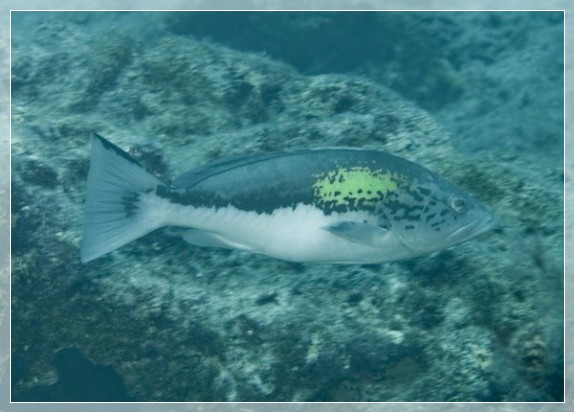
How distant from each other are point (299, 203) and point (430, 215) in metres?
0.65

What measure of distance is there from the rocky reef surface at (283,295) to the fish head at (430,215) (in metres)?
0.50

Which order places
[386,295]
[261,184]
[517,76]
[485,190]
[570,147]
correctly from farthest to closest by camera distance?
[517,76] < [570,147] < [485,190] < [386,295] < [261,184]

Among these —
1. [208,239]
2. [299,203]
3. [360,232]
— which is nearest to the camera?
[360,232]

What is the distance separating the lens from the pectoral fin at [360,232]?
2.80m

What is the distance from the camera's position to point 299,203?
2912 mm

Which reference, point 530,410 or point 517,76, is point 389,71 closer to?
point 517,76

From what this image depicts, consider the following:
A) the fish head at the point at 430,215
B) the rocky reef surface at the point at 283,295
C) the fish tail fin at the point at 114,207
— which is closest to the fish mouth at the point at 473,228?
the fish head at the point at 430,215

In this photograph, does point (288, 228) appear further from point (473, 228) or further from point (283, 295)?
point (473, 228)

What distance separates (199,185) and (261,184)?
1.05 feet

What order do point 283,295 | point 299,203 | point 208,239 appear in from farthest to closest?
point 283,295 < point 208,239 < point 299,203

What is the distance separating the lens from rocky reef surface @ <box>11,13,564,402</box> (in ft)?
9.98

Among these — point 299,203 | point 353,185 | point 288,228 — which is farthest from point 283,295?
point 353,185

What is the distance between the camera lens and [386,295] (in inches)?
127

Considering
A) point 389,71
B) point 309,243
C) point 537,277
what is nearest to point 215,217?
point 309,243
